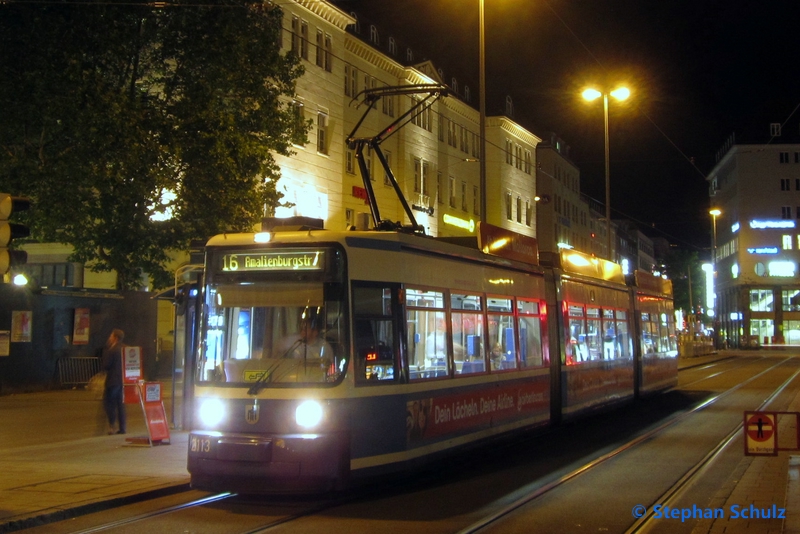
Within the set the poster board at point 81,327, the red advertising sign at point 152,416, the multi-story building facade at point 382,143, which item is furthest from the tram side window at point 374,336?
the multi-story building facade at point 382,143

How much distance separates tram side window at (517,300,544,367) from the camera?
49.1ft

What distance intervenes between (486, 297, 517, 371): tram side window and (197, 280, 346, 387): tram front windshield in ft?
13.3

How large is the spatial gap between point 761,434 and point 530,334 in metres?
5.61

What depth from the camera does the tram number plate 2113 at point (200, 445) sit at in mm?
10008

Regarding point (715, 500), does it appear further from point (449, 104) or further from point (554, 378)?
point (449, 104)

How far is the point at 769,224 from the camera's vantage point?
10425 centimetres

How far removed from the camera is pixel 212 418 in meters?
10.2

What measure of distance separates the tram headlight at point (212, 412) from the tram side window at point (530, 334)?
5.95 metres

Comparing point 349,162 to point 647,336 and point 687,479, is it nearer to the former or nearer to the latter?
point 647,336

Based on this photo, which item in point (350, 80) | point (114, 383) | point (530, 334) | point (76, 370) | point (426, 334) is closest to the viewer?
point (426, 334)

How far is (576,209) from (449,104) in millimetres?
30579

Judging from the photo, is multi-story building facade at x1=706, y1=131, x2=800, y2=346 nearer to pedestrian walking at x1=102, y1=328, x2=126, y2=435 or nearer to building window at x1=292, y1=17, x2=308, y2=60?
building window at x1=292, y1=17, x2=308, y2=60

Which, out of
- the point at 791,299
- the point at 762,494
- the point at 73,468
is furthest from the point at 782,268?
the point at 73,468

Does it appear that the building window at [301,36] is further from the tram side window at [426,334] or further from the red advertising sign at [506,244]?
the tram side window at [426,334]
